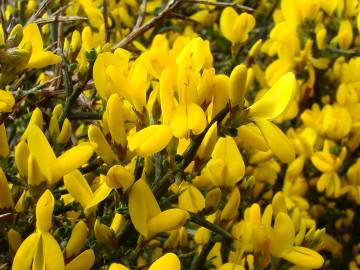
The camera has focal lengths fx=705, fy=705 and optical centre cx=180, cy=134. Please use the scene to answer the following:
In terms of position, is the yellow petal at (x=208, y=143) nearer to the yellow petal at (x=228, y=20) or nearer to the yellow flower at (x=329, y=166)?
the yellow petal at (x=228, y=20)

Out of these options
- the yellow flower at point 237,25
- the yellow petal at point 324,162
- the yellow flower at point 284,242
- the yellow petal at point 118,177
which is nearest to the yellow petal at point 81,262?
the yellow petal at point 118,177

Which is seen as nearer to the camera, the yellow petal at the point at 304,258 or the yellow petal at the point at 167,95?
the yellow petal at the point at 167,95

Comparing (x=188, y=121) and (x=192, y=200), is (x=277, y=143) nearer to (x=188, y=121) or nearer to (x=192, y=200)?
(x=188, y=121)

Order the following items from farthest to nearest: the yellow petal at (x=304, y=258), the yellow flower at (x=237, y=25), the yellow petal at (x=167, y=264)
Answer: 1. the yellow flower at (x=237, y=25)
2. the yellow petal at (x=304, y=258)
3. the yellow petal at (x=167, y=264)

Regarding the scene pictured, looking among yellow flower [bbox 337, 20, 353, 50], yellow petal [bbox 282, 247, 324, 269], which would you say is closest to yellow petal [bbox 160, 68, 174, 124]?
yellow petal [bbox 282, 247, 324, 269]

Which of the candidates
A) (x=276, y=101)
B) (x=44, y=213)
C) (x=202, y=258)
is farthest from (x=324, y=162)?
(x=44, y=213)

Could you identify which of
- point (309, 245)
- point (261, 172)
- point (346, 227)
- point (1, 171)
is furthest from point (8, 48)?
point (346, 227)

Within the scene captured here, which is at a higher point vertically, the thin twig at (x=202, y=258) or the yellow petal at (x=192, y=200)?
the yellow petal at (x=192, y=200)

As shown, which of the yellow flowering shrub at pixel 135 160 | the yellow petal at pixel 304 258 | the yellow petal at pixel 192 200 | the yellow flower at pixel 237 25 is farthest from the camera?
the yellow flower at pixel 237 25
